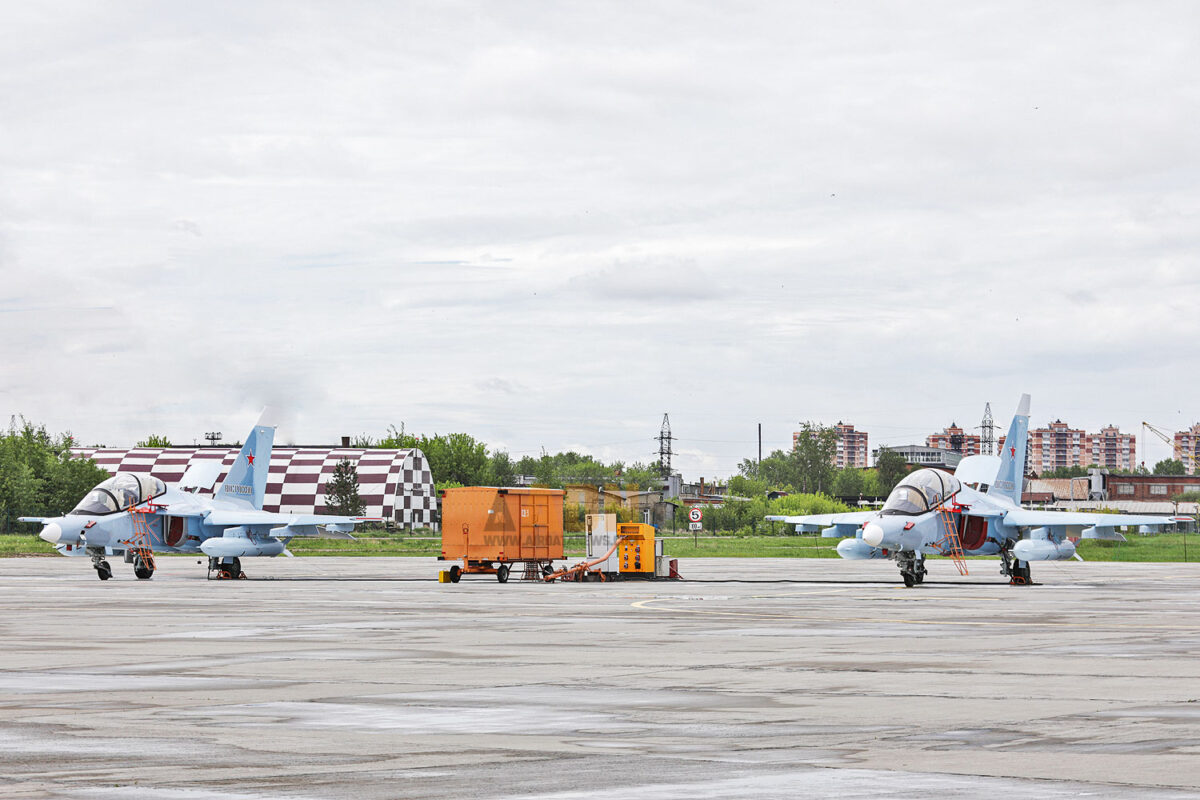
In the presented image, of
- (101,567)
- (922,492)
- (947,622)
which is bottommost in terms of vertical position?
(947,622)

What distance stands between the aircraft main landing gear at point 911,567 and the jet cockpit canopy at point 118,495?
24563 mm

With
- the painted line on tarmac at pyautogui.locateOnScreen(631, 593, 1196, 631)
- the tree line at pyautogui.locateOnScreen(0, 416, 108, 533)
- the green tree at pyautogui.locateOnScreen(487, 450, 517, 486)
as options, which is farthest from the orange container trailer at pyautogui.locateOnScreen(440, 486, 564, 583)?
the green tree at pyautogui.locateOnScreen(487, 450, 517, 486)

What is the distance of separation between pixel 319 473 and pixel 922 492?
274 feet

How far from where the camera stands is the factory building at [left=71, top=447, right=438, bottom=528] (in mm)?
118875

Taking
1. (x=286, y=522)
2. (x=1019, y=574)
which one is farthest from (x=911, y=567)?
(x=286, y=522)

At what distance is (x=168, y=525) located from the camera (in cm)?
4938

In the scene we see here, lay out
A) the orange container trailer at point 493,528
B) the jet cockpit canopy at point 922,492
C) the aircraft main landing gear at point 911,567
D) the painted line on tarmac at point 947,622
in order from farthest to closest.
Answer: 1. the orange container trailer at point 493,528
2. the jet cockpit canopy at point 922,492
3. the aircraft main landing gear at point 911,567
4. the painted line on tarmac at point 947,622

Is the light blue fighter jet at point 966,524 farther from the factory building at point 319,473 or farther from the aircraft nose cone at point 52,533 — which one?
the factory building at point 319,473

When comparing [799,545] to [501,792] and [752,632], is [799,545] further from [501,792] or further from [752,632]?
[501,792]

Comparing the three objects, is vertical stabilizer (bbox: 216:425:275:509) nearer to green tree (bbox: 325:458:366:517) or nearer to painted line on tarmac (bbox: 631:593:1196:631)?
painted line on tarmac (bbox: 631:593:1196:631)

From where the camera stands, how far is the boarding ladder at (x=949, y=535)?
4556 cm

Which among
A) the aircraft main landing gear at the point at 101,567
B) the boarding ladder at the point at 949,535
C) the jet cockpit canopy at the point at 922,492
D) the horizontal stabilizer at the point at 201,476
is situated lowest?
the aircraft main landing gear at the point at 101,567

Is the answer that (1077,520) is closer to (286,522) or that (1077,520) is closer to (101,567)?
(286,522)

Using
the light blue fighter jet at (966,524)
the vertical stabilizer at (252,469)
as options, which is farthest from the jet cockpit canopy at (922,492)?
the vertical stabilizer at (252,469)
